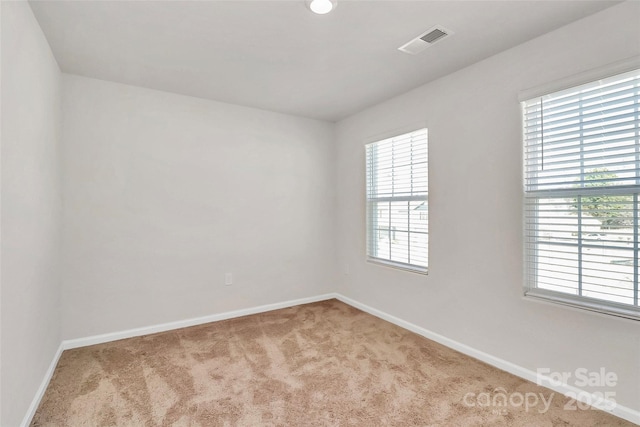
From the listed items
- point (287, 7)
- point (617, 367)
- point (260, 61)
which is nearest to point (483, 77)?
point (287, 7)

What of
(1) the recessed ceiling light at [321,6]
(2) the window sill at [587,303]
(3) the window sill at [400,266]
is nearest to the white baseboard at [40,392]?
(1) the recessed ceiling light at [321,6]

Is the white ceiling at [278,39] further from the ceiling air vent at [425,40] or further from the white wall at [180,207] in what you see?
the white wall at [180,207]

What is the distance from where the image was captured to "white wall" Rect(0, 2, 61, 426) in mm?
1526

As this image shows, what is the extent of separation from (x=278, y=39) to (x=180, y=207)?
2.00 m

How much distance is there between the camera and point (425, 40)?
2205mm

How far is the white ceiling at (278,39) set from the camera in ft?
6.09

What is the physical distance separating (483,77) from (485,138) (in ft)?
1.68

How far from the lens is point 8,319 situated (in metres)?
1.53

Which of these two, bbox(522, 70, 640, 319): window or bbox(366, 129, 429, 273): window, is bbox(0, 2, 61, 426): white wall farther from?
bbox(522, 70, 640, 319): window

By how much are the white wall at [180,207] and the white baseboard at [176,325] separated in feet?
0.18

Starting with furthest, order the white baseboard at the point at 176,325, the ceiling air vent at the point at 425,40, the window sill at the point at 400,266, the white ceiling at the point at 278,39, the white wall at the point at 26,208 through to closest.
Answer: the window sill at the point at 400,266
the white baseboard at the point at 176,325
the ceiling air vent at the point at 425,40
the white ceiling at the point at 278,39
the white wall at the point at 26,208

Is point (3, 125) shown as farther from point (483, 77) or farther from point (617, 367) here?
point (617, 367)

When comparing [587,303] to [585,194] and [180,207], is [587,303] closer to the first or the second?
[585,194]

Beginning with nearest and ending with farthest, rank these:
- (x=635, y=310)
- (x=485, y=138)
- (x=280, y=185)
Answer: (x=635, y=310), (x=485, y=138), (x=280, y=185)
